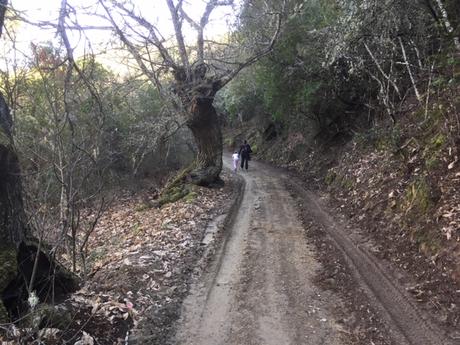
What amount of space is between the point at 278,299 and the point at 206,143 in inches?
435

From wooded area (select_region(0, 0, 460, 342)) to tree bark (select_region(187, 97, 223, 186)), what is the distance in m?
0.06

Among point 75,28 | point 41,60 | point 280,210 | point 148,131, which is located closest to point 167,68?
point 148,131

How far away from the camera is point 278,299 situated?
7.23 meters

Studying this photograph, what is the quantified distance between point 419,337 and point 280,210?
315 inches

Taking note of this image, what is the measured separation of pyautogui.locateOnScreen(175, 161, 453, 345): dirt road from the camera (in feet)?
20.0

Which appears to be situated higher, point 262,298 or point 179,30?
point 179,30

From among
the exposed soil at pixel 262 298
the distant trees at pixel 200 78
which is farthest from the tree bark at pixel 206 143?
the exposed soil at pixel 262 298

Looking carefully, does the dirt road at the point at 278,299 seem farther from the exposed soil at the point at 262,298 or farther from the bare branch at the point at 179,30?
the bare branch at the point at 179,30

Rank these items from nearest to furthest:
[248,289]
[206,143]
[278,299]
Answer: [278,299]
[248,289]
[206,143]

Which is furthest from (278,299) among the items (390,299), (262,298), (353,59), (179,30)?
(179,30)

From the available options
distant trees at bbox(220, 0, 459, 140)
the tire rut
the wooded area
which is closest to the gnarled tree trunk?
the wooded area

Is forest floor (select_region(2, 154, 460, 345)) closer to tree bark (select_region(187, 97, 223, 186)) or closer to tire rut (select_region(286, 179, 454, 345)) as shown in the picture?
tire rut (select_region(286, 179, 454, 345))

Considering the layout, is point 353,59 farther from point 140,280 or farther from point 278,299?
point 140,280

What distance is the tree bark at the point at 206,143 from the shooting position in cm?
1714
